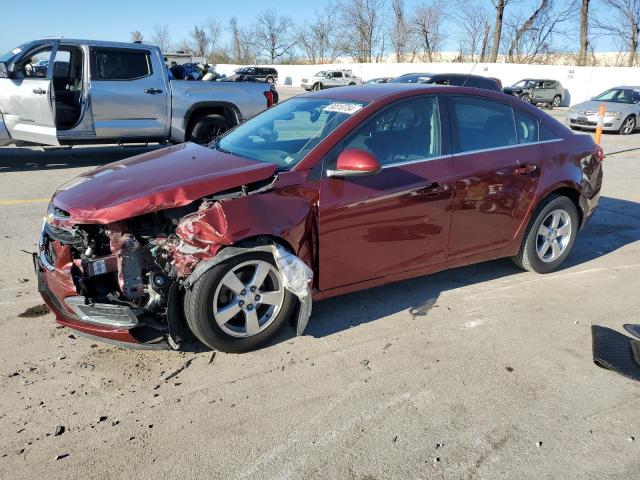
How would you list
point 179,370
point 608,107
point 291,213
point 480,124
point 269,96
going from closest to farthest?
point 179,370 → point 291,213 → point 480,124 → point 269,96 → point 608,107

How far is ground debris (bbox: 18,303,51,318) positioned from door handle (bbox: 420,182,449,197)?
2.87 metres

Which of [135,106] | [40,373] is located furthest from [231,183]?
[135,106]

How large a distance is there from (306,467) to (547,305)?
8.85ft

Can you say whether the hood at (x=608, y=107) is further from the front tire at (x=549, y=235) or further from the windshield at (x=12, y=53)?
the windshield at (x=12, y=53)

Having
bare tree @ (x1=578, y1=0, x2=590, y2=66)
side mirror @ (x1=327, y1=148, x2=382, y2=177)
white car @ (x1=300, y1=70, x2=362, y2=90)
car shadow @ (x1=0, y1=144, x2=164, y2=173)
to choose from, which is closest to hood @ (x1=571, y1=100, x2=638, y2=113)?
car shadow @ (x1=0, y1=144, x2=164, y2=173)

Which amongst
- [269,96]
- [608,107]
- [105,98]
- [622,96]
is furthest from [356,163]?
[622,96]

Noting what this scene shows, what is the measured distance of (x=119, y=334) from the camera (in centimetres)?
315

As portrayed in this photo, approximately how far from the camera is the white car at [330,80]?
138ft

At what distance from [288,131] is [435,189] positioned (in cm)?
122

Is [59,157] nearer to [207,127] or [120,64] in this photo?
[120,64]

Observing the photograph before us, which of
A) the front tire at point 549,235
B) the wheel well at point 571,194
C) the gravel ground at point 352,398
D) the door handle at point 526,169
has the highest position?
the door handle at point 526,169

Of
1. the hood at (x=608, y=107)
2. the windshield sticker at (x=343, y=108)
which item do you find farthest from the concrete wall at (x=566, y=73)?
the windshield sticker at (x=343, y=108)

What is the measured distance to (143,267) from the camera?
129 inches

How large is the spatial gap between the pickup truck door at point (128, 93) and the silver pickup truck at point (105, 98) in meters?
0.02
